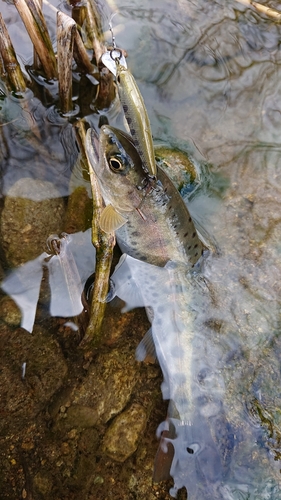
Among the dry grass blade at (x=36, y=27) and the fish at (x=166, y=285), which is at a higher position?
the dry grass blade at (x=36, y=27)

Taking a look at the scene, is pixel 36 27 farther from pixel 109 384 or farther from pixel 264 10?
pixel 109 384

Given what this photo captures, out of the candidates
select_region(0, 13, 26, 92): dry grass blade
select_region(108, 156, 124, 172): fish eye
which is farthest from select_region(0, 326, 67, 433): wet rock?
select_region(0, 13, 26, 92): dry grass blade

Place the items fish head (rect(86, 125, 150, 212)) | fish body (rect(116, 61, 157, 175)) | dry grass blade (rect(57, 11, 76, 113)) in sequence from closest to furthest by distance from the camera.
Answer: fish body (rect(116, 61, 157, 175)), fish head (rect(86, 125, 150, 212)), dry grass blade (rect(57, 11, 76, 113))

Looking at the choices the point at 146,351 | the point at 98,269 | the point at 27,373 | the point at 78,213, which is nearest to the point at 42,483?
the point at 27,373

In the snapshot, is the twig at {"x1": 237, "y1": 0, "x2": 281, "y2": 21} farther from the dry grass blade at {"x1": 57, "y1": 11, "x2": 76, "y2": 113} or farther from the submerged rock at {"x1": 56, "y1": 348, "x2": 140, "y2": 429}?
the submerged rock at {"x1": 56, "y1": 348, "x2": 140, "y2": 429}

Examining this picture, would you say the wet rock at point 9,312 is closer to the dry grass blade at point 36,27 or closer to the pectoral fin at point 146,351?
the pectoral fin at point 146,351

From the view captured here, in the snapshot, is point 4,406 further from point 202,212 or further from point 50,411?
point 202,212

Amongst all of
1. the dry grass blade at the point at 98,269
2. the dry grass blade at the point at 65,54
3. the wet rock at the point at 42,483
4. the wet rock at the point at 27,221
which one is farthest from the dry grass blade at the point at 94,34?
the wet rock at the point at 42,483
